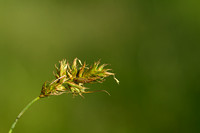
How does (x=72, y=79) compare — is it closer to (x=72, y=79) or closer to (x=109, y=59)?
(x=72, y=79)

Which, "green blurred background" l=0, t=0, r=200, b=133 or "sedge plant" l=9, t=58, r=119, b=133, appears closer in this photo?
"sedge plant" l=9, t=58, r=119, b=133

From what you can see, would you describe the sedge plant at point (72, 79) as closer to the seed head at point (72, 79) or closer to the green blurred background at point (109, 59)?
the seed head at point (72, 79)

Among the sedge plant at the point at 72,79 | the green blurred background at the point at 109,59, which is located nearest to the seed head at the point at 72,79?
the sedge plant at the point at 72,79

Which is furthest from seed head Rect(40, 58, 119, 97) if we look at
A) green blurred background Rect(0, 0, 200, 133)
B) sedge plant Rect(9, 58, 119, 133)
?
green blurred background Rect(0, 0, 200, 133)

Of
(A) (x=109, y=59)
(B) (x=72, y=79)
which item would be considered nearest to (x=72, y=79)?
(B) (x=72, y=79)

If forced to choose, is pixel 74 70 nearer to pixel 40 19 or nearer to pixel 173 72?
pixel 173 72

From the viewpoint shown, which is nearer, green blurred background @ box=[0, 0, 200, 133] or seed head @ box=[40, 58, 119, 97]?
seed head @ box=[40, 58, 119, 97]

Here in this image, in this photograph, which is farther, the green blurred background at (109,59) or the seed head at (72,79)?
the green blurred background at (109,59)

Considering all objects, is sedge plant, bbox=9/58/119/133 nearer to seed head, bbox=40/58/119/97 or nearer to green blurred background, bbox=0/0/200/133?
seed head, bbox=40/58/119/97
